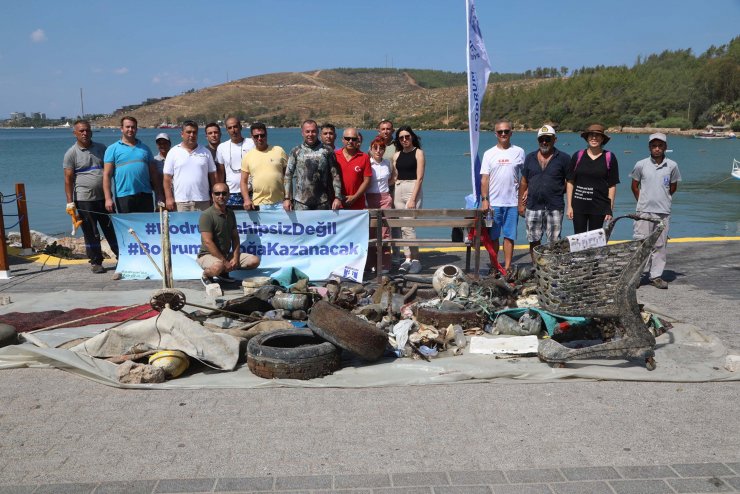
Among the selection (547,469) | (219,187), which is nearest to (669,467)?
(547,469)

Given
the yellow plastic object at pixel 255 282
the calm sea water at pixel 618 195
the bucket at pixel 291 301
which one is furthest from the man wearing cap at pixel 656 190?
the calm sea water at pixel 618 195

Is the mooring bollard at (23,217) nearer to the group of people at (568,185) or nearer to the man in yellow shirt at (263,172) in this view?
the man in yellow shirt at (263,172)

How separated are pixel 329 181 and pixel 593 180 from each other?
355 centimetres

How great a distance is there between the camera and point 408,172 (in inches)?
381

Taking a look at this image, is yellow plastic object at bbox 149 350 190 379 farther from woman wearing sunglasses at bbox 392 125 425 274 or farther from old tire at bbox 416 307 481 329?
woman wearing sunglasses at bbox 392 125 425 274

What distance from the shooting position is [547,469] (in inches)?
159

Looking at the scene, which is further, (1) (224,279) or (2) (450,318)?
(1) (224,279)

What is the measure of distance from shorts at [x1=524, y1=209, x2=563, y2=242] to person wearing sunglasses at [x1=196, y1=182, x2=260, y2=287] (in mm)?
3917

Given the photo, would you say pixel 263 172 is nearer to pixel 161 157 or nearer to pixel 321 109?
pixel 161 157

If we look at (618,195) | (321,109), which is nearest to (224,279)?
(618,195)

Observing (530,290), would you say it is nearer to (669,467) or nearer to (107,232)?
(669,467)

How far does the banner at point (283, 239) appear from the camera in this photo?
9.29m

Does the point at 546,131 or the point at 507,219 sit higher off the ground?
the point at 546,131

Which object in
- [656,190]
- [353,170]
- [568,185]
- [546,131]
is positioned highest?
[546,131]
